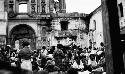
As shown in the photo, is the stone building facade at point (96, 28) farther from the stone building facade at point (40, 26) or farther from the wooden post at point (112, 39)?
the wooden post at point (112, 39)

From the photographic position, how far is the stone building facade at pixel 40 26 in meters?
26.5

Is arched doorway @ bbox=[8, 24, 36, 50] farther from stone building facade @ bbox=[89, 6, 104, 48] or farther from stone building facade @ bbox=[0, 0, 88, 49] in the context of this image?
stone building facade @ bbox=[89, 6, 104, 48]

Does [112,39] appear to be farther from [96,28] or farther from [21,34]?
[21,34]

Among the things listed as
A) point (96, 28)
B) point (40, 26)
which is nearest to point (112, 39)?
point (96, 28)

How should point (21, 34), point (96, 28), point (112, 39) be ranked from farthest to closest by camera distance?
point (21, 34), point (96, 28), point (112, 39)

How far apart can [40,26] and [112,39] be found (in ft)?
80.6

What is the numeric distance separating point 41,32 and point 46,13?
98.4 inches

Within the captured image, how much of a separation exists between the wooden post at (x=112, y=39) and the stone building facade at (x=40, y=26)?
2323 cm

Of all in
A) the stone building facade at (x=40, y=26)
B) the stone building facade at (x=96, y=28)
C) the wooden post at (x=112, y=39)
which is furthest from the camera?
the stone building facade at (x=40, y=26)

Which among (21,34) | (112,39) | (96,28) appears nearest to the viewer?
(112,39)

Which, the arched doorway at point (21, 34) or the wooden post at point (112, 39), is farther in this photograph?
the arched doorway at point (21, 34)

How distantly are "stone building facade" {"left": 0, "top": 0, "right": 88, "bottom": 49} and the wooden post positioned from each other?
23234mm

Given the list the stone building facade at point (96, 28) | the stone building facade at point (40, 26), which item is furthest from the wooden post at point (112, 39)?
the stone building facade at point (40, 26)

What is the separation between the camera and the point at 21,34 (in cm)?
2711
